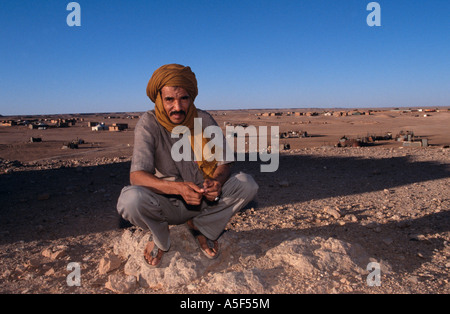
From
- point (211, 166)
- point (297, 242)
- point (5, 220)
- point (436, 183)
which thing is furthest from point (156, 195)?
point (436, 183)

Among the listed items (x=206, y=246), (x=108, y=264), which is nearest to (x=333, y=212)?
(x=206, y=246)

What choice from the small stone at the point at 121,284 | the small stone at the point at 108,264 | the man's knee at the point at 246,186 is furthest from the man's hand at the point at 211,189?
the small stone at the point at 108,264

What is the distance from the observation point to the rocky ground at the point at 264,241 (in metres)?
2.41

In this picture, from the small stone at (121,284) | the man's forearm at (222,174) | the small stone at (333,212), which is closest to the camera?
the small stone at (121,284)

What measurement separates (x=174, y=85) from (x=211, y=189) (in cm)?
91

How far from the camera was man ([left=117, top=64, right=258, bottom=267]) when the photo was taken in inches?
101

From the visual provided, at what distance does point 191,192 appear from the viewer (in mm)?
2420

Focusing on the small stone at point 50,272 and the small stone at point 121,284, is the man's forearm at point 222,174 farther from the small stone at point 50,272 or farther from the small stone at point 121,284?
the small stone at point 50,272

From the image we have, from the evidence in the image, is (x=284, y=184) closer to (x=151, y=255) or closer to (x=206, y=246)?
(x=206, y=246)

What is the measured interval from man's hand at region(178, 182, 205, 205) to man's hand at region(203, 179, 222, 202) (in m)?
0.05
